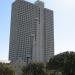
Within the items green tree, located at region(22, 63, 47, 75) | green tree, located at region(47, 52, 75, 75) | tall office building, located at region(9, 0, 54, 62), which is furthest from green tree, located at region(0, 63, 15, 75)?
tall office building, located at region(9, 0, 54, 62)

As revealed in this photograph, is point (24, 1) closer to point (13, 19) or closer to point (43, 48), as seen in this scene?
point (13, 19)

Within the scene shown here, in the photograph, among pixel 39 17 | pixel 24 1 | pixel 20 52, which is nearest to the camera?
pixel 20 52

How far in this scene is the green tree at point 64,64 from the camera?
198 feet

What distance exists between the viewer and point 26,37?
13125cm

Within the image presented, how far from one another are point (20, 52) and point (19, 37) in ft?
27.7

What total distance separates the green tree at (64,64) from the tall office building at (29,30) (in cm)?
4790

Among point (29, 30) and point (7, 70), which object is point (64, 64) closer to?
point (7, 70)

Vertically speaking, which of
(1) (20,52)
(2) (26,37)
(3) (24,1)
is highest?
(3) (24,1)

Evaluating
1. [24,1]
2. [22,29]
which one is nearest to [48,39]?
[22,29]

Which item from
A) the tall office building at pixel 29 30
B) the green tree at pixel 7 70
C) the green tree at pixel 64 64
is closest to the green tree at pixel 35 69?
the green tree at pixel 7 70

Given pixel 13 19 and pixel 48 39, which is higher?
pixel 13 19

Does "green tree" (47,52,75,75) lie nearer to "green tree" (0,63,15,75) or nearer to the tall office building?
"green tree" (0,63,15,75)

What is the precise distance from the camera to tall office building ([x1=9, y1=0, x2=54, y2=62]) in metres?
128

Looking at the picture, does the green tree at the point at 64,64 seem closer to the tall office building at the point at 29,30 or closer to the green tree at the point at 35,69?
the green tree at the point at 35,69
